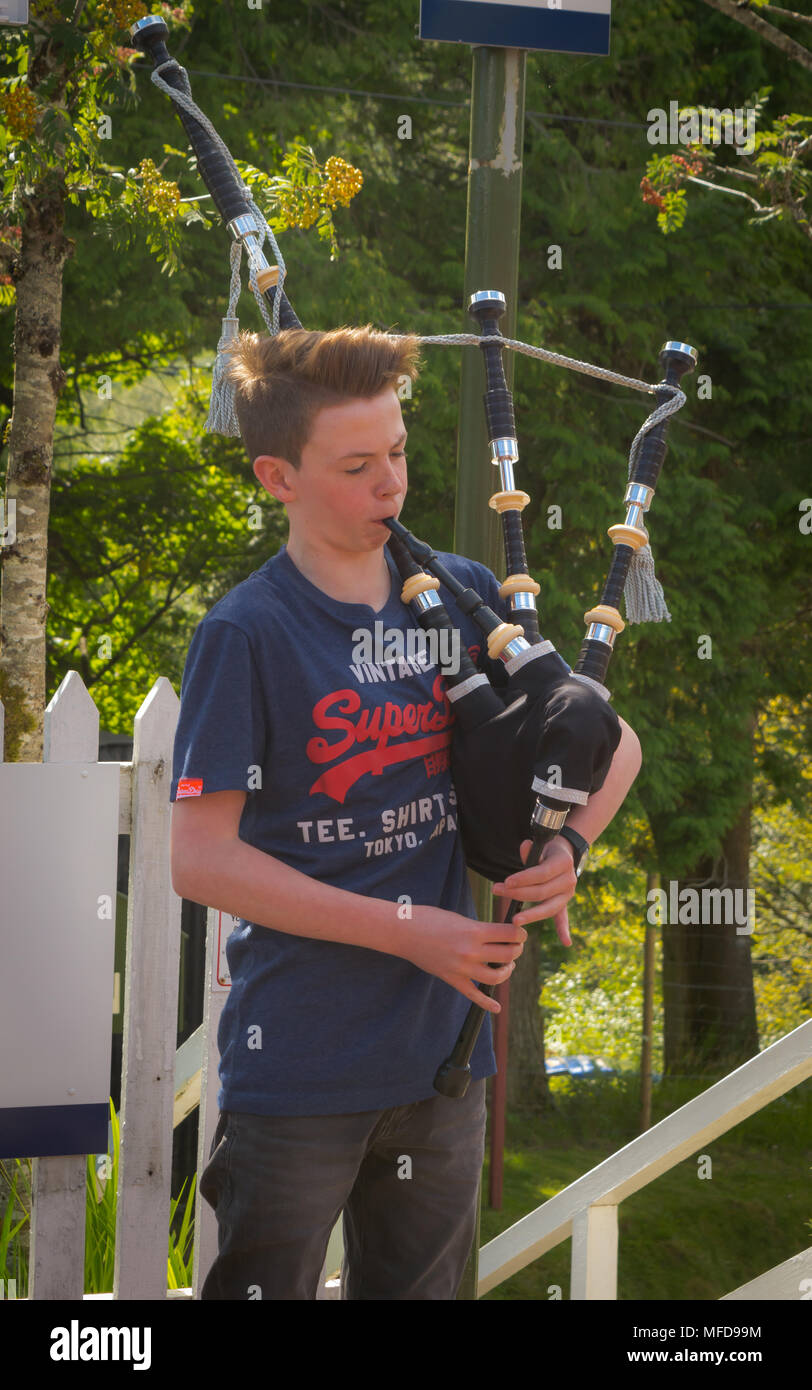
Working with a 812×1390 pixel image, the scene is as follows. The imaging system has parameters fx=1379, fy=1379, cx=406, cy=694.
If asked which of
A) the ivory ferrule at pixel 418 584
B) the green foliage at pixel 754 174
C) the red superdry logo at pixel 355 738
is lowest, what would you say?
the red superdry logo at pixel 355 738

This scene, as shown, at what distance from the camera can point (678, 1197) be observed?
828 centimetres

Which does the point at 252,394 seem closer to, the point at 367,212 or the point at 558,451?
the point at 558,451

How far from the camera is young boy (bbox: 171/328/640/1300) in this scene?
6.01 feet

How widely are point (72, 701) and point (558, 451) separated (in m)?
4.82

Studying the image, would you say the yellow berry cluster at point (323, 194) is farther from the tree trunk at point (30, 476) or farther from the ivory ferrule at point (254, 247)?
the ivory ferrule at point (254, 247)

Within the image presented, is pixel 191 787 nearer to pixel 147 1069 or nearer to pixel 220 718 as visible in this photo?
pixel 220 718

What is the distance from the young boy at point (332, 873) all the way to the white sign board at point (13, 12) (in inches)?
46.5

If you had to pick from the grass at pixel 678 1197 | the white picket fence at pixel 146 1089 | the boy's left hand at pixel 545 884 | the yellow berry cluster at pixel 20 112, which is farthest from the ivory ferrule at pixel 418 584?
the grass at pixel 678 1197

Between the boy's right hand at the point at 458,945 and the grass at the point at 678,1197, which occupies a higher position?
the boy's right hand at the point at 458,945

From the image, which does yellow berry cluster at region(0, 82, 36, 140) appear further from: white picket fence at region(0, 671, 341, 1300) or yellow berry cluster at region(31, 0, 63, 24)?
white picket fence at region(0, 671, 341, 1300)

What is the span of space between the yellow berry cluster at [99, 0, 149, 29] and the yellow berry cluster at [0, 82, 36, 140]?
32 cm

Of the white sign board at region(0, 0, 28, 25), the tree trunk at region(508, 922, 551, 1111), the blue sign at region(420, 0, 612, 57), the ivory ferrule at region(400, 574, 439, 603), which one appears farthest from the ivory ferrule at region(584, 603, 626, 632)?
the tree trunk at region(508, 922, 551, 1111)

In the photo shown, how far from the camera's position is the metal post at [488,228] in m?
2.57

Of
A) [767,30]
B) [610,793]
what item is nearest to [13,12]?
[610,793]
